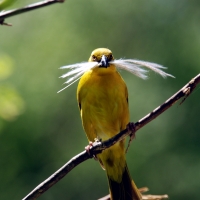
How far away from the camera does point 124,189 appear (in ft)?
13.7

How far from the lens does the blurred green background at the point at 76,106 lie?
32.2 feet

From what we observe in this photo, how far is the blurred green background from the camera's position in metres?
9.81

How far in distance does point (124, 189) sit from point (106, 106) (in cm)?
72

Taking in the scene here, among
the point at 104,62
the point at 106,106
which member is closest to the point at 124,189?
the point at 106,106

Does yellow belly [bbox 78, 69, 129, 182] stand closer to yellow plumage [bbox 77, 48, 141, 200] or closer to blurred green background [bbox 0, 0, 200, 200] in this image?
yellow plumage [bbox 77, 48, 141, 200]

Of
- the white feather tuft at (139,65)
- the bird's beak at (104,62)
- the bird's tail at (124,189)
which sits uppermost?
the bird's beak at (104,62)

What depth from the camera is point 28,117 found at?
9961mm

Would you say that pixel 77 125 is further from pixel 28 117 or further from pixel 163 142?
pixel 163 142

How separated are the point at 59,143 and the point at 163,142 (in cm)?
207

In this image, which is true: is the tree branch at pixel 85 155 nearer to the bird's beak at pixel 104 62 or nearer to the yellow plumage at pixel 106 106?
the bird's beak at pixel 104 62

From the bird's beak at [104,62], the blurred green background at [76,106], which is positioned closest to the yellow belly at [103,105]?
the bird's beak at [104,62]

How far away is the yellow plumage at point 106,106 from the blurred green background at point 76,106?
5.22m

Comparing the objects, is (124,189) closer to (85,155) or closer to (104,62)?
(104,62)

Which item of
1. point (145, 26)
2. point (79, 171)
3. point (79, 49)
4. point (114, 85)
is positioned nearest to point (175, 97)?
point (114, 85)
